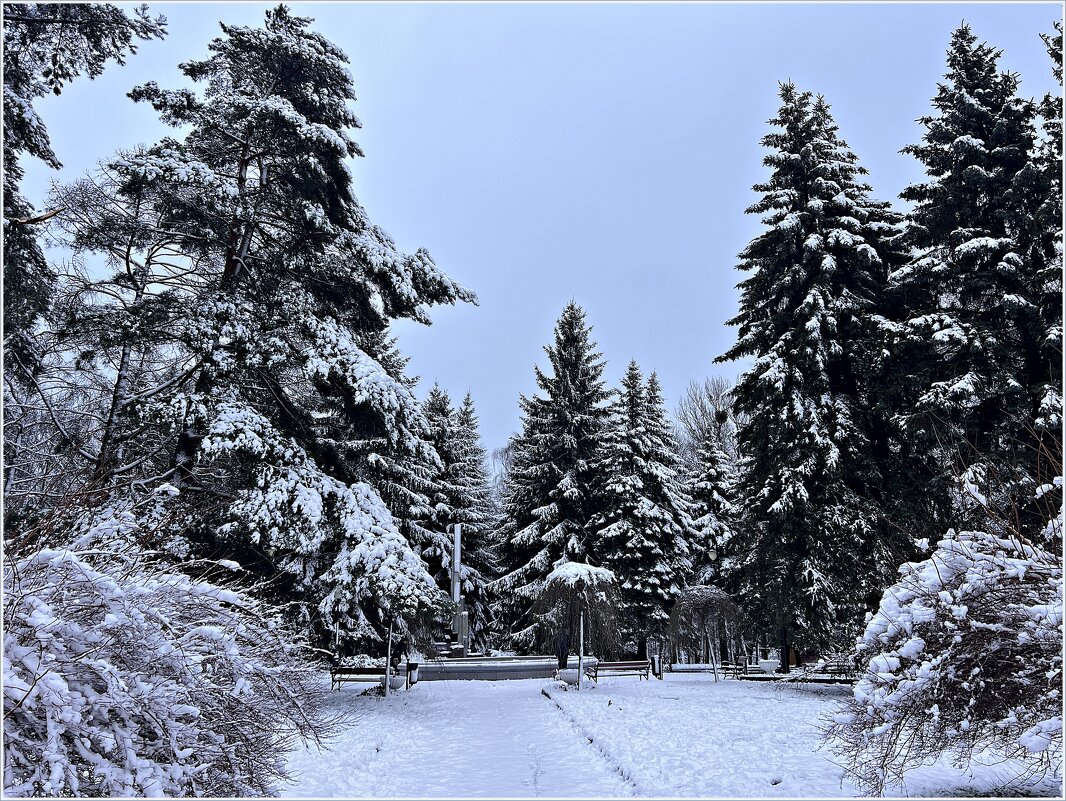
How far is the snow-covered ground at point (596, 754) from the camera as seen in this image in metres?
6.09

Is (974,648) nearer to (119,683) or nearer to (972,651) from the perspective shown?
(972,651)

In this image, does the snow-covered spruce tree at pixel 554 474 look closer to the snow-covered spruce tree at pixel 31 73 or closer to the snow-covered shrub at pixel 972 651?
the snow-covered spruce tree at pixel 31 73

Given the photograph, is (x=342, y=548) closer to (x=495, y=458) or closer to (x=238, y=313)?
(x=238, y=313)

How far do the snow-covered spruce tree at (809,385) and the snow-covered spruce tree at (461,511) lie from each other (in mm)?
13811

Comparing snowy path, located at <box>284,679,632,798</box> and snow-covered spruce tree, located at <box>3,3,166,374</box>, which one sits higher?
snow-covered spruce tree, located at <box>3,3,166,374</box>

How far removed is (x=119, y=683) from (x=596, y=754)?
5807mm

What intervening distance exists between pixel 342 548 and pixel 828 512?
10.0 meters

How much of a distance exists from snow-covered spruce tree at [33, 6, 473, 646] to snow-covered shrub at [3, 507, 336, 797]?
5.87 metres

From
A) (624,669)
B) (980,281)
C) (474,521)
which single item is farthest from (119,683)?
(474,521)

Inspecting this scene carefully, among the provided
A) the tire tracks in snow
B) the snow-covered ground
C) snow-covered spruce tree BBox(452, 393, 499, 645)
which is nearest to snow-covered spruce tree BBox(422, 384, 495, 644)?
snow-covered spruce tree BBox(452, 393, 499, 645)

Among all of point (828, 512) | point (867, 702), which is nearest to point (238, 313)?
point (867, 702)

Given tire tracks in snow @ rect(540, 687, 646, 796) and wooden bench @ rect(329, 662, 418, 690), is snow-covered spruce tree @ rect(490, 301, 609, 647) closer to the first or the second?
wooden bench @ rect(329, 662, 418, 690)

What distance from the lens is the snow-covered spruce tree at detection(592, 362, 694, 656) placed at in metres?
25.5

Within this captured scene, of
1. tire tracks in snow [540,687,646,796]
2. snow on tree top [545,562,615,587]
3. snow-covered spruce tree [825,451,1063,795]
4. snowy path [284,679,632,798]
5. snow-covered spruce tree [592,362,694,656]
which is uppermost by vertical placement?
snow-covered spruce tree [592,362,694,656]
